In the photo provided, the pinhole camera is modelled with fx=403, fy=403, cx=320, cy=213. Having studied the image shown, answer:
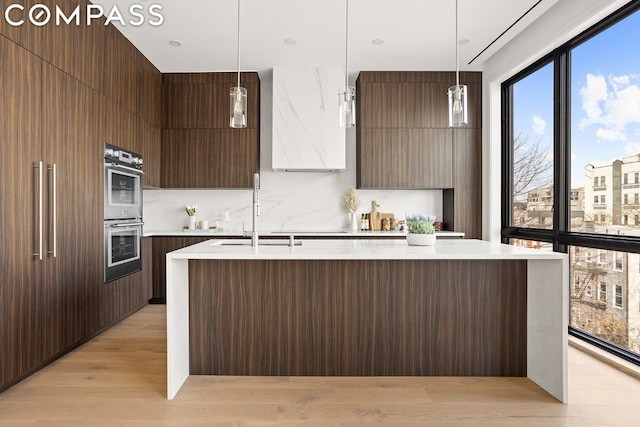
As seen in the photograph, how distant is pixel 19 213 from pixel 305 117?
2776mm

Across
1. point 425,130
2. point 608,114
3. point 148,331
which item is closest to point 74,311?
point 148,331

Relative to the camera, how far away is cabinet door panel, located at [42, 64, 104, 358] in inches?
100

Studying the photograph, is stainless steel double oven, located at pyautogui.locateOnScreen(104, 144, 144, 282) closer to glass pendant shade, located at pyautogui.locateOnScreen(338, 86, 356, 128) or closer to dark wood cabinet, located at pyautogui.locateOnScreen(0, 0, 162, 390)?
dark wood cabinet, located at pyautogui.locateOnScreen(0, 0, 162, 390)

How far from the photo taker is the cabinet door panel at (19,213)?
2158 mm

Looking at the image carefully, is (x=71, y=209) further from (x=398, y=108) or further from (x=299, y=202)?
(x=398, y=108)

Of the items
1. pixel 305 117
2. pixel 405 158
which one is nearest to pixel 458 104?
pixel 405 158

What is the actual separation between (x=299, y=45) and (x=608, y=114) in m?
2.59

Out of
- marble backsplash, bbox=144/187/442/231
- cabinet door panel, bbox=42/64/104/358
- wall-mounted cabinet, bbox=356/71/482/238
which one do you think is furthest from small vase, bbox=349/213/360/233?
cabinet door panel, bbox=42/64/104/358

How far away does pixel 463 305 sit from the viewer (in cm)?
244

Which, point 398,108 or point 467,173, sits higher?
point 398,108

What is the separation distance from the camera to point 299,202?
4898mm

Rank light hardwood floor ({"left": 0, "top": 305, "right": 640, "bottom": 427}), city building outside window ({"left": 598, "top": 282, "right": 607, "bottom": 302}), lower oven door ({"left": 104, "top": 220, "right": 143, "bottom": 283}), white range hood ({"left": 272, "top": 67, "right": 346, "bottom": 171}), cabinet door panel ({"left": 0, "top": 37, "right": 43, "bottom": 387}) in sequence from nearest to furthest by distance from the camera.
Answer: light hardwood floor ({"left": 0, "top": 305, "right": 640, "bottom": 427}), cabinet door panel ({"left": 0, "top": 37, "right": 43, "bottom": 387}), city building outside window ({"left": 598, "top": 282, "right": 607, "bottom": 302}), lower oven door ({"left": 104, "top": 220, "right": 143, "bottom": 283}), white range hood ({"left": 272, "top": 67, "right": 346, "bottom": 171})

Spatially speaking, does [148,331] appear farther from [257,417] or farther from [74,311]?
[257,417]

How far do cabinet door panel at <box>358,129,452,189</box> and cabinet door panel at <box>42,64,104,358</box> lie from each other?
261 cm
